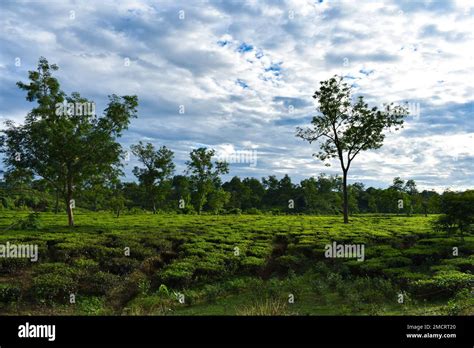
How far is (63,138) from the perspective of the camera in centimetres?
2538

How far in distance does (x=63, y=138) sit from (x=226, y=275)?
15481mm

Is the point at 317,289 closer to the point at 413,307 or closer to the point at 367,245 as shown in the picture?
the point at 413,307

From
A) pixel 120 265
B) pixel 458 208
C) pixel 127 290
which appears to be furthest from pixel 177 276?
pixel 458 208

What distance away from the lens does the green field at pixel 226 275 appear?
13.7m

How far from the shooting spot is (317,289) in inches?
630

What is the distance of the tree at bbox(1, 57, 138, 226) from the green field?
13.3ft

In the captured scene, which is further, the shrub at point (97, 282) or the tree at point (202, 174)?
the tree at point (202, 174)

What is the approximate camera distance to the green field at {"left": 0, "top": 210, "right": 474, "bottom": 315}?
13727 mm

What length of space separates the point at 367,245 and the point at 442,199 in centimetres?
509

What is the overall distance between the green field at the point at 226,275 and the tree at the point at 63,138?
4067 millimetres

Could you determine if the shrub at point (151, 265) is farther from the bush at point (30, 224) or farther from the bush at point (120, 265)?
the bush at point (30, 224)

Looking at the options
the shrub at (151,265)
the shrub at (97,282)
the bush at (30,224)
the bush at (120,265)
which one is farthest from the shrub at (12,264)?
the bush at (30,224)

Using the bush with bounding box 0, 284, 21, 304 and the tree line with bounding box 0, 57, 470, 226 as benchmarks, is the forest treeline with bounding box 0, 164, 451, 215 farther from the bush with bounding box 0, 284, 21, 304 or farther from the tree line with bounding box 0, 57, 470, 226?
the bush with bounding box 0, 284, 21, 304

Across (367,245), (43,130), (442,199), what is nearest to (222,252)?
(367,245)
